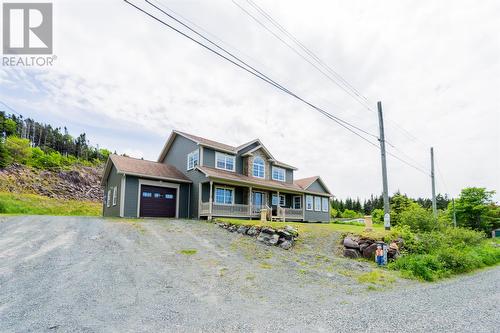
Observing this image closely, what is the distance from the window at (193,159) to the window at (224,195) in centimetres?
255

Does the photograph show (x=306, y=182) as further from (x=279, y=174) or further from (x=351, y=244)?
(x=351, y=244)

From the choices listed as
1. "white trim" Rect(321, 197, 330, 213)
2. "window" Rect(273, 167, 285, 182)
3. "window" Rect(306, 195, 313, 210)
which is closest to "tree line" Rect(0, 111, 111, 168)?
"window" Rect(273, 167, 285, 182)

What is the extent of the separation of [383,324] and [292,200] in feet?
72.1

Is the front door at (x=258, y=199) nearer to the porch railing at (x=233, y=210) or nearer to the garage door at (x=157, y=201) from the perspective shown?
the porch railing at (x=233, y=210)

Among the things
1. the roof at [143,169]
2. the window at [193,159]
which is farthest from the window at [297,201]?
the roof at [143,169]

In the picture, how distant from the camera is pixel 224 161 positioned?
22.4m

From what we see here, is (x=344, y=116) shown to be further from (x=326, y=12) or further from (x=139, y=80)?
(x=139, y=80)

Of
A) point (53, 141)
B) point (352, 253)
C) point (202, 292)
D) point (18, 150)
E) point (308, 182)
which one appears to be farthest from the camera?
point (53, 141)

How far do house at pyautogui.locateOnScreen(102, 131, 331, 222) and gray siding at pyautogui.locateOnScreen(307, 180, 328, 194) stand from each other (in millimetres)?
960

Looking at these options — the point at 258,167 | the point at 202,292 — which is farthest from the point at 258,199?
the point at 202,292

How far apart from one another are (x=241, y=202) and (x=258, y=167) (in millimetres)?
3693

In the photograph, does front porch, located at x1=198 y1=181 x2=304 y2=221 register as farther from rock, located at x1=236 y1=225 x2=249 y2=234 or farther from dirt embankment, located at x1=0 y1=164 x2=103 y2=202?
dirt embankment, located at x1=0 y1=164 x2=103 y2=202

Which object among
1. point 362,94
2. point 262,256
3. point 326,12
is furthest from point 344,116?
point 262,256

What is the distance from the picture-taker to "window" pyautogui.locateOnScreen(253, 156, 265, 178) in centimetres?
2392
